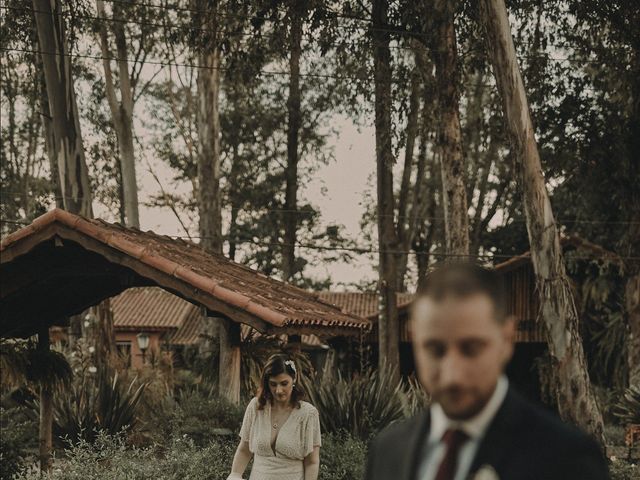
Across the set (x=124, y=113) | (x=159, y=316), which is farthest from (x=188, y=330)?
(x=124, y=113)

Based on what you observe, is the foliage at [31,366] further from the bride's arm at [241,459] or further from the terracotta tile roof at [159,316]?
the terracotta tile roof at [159,316]

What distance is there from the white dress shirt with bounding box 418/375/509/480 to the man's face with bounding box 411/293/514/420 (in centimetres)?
4

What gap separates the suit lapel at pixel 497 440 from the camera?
4.39ft

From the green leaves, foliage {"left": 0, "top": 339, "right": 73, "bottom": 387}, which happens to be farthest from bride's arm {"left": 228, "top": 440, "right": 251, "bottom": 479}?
foliage {"left": 0, "top": 339, "right": 73, "bottom": 387}

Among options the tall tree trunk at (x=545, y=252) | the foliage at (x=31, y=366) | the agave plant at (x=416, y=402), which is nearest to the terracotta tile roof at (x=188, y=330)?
the agave plant at (x=416, y=402)

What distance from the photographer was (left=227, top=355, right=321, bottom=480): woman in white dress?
5.66 meters

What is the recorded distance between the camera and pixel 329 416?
11.7 meters

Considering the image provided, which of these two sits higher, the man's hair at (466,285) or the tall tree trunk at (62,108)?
the tall tree trunk at (62,108)

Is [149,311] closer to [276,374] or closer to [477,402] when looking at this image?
[276,374]

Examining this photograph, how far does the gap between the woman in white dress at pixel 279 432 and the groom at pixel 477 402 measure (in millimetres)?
4355

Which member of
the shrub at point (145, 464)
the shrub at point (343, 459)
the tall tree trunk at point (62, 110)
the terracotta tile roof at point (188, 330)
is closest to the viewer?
the shrub at point (145, 464)

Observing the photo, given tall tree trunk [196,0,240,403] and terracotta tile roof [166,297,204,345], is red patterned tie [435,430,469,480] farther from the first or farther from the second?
terracotta tile roof [166,297,204,345]

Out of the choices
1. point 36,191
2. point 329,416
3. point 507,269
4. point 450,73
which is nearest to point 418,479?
point 329,416

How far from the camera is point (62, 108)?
1766cm
